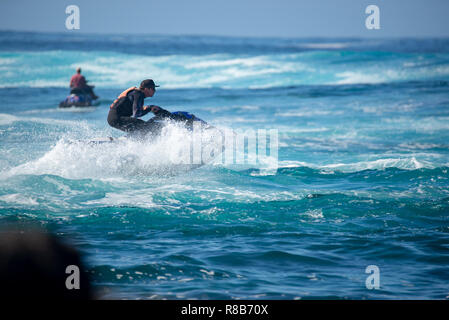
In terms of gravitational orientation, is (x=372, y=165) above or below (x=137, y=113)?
below

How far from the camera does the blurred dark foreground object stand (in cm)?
599

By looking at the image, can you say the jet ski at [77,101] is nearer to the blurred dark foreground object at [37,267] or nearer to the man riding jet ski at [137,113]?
the man riding jet ski at [137,113]

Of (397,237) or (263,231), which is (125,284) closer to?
(263,231)

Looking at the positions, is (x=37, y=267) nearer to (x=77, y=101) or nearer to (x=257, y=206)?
(x=257, y=206)

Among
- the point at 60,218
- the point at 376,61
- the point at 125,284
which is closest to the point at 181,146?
the point at 60,218

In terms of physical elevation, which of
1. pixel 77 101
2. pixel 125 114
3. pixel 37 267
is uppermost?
pixel 77 101

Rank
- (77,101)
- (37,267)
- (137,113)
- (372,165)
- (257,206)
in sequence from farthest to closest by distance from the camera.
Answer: (77,101), (372,165), (137,113), (257,206), (37,267)

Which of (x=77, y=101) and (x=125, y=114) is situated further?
(x=77, y=101)

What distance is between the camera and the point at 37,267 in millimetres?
6613

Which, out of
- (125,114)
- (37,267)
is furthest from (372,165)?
(37,267)

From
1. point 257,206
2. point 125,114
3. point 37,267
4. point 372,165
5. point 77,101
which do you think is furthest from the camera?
point 77,101

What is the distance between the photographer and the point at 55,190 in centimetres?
1064

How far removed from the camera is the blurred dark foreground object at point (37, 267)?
5.99 m

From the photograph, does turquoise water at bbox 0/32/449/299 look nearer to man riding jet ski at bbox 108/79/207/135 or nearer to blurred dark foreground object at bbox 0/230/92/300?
blurred dark foreground object at bbox 0/230/92/300
